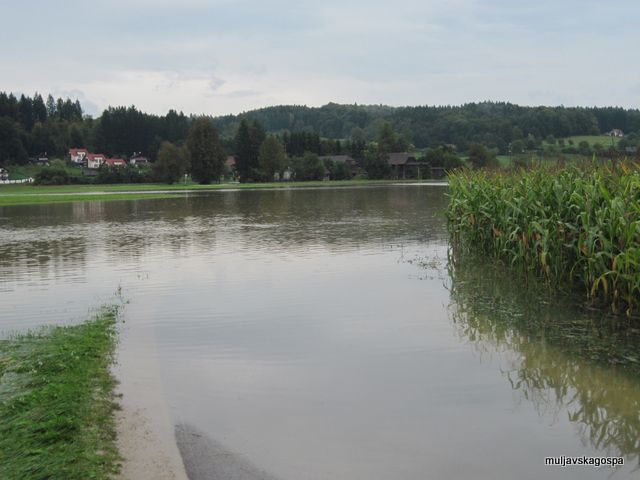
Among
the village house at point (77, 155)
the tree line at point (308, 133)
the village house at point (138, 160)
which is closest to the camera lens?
the tree line at point (308, 133)

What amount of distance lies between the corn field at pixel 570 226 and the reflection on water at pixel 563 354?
32.1 inches

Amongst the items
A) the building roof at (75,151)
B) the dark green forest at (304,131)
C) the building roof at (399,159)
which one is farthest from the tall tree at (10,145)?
the building roof at (399,159)

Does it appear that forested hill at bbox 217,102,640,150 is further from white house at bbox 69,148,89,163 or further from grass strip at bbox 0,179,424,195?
grass strip at bbox 0,179,424,195

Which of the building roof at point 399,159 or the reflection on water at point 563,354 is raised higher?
the building roof at point 399,159

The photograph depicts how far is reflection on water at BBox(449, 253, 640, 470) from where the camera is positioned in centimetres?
739

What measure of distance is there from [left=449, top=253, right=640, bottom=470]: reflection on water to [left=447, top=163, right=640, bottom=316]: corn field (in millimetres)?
816

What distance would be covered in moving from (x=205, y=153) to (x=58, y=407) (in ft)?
340

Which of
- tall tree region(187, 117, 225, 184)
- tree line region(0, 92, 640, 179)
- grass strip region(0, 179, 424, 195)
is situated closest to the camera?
grass strip region(0, 179, 424, 195)

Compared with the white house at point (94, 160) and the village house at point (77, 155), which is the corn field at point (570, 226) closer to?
the white house at point (94, 160)

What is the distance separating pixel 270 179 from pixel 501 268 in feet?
338

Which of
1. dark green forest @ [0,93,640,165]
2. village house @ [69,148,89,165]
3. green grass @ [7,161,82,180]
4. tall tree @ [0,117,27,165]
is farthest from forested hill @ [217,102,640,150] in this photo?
tall tree @ [0,117,27,165]

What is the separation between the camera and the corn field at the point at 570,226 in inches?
454

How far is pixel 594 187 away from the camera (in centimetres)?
1303

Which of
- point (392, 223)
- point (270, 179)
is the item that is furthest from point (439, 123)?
point (392, 223)
